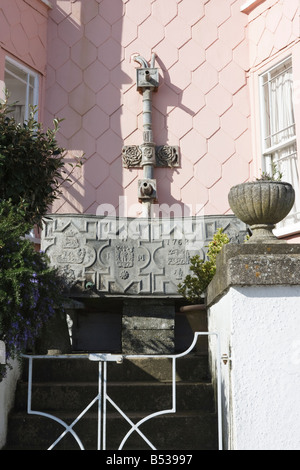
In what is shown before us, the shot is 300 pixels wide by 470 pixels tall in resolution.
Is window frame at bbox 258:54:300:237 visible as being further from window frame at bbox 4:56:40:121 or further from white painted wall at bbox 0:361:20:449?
white painted wall at bbox 0:361:20:449

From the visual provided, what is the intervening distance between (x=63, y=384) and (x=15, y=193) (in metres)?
1.26

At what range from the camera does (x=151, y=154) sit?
6.14 meters

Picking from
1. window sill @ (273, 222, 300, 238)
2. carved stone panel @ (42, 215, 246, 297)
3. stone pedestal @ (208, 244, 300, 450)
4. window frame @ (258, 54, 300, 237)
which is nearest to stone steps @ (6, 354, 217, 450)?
stone pedestal @ (208, 244, 300, 450)

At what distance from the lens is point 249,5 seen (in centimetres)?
637

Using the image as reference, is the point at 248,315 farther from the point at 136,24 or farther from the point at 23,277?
the point at 136,24

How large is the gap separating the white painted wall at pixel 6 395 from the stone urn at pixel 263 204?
65.7 inches

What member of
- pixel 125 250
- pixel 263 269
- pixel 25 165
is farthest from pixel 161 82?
pixel 263 269

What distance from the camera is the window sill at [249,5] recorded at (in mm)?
6289

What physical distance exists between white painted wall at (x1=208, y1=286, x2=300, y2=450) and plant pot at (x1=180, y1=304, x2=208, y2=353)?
1559 millimetres

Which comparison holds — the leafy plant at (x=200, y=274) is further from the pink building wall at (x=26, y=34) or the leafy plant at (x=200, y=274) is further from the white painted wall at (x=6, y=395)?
the pink building wall at (x=26, y=34)

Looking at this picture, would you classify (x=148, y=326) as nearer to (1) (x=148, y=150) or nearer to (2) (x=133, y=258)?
(2) (x=133, y=258)

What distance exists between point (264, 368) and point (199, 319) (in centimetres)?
181
